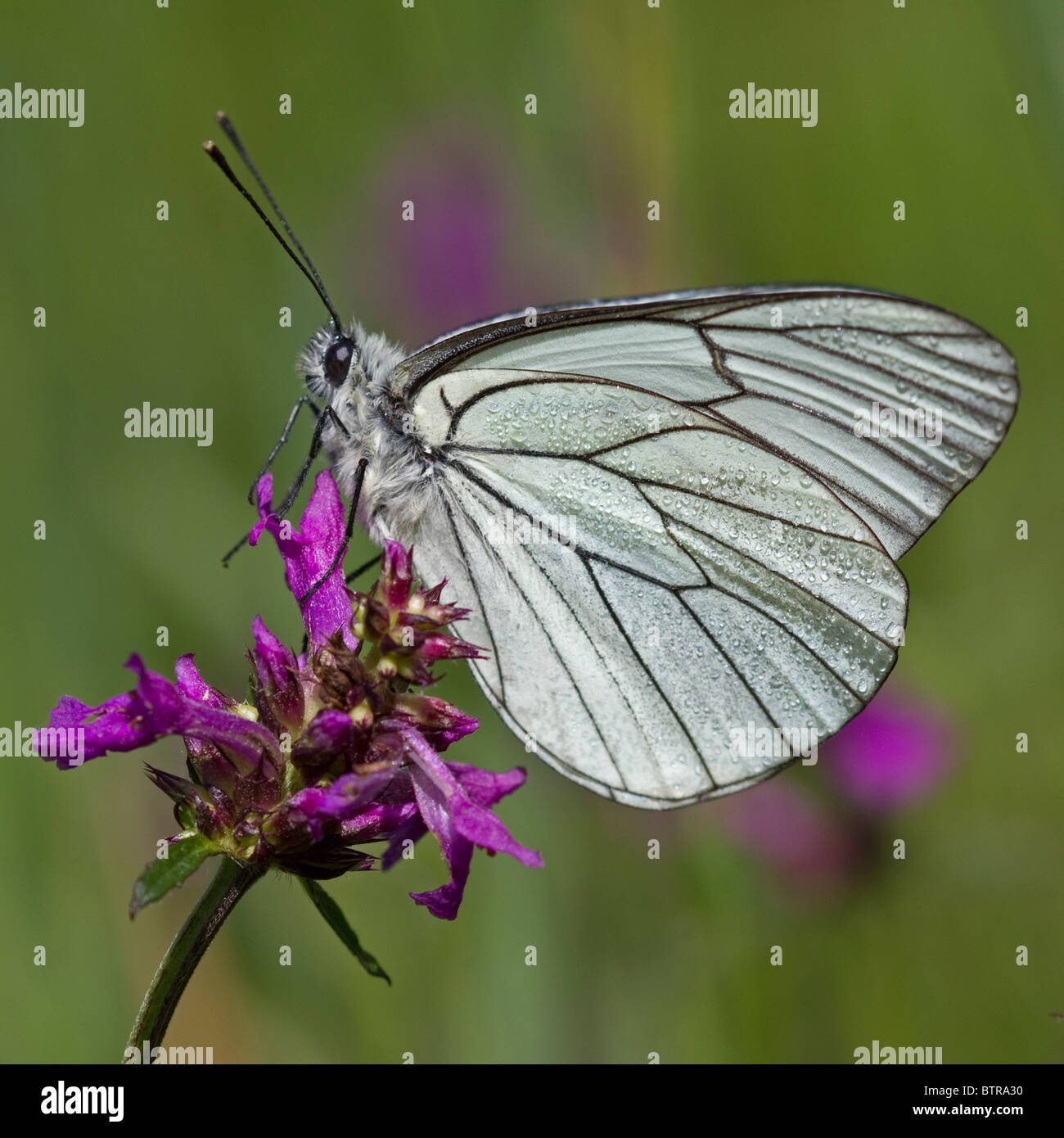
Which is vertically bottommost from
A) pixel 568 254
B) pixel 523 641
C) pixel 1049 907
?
pixel 1049 907

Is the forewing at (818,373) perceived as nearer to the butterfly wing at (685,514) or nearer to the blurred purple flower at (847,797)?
the butterfly wing at (685,514)

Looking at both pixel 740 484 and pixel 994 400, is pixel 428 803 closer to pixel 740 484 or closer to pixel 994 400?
pixel 740 484

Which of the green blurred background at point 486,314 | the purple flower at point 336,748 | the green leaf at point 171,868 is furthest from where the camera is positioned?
the green blurred background at point 486,314

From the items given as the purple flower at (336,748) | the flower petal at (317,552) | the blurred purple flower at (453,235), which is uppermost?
the blurred purple flower at (453,235)

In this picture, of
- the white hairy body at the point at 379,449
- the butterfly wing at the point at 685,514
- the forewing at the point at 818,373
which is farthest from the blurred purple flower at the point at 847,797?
the white hairy body at the point at 379,449

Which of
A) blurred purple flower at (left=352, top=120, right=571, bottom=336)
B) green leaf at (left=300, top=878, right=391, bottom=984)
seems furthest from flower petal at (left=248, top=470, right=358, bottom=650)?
blurred purple flower at (left=352, top=120, right=571, bottom=336)

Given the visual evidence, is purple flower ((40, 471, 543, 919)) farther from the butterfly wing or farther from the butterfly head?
the butterfly head

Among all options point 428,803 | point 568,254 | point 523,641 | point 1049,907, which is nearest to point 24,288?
point 568,254
